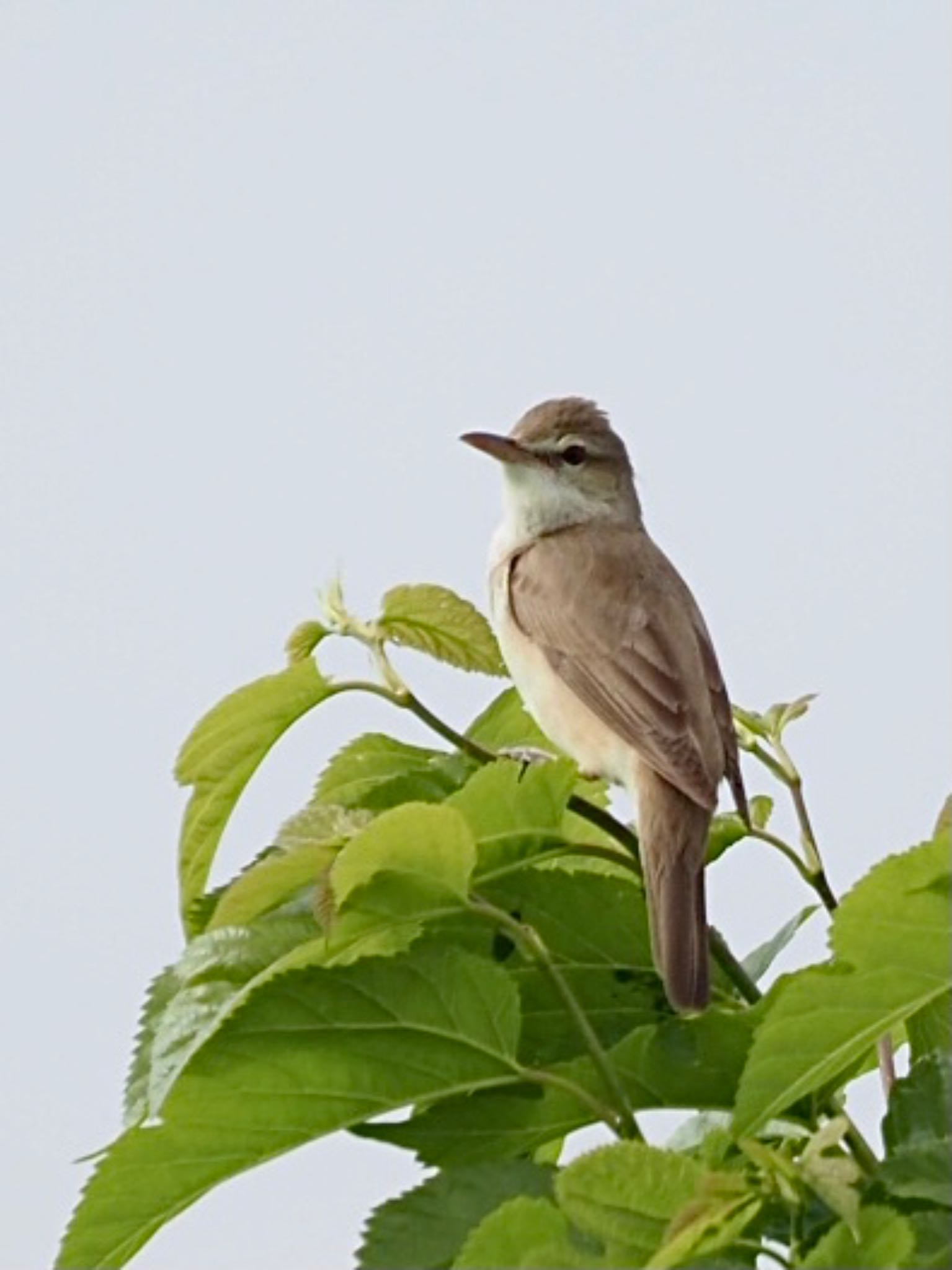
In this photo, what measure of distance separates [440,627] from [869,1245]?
47.0 inches

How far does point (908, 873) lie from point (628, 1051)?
0.40 metres

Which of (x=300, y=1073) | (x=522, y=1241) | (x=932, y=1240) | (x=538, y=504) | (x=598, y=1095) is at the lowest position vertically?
(x=932, y=1240)

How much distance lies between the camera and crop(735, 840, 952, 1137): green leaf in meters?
2.07

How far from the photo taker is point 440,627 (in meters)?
2.93

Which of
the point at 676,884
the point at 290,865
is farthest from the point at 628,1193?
the point at 676,884

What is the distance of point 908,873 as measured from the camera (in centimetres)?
208

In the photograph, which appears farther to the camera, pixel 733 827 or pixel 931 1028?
pixel 733 827

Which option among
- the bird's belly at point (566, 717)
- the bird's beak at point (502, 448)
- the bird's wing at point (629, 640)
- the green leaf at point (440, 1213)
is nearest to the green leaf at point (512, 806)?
the green leaf at point (440, 1213)

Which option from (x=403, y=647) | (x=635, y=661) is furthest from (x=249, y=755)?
(x=635, y=661)

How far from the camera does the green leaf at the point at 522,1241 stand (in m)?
1.98

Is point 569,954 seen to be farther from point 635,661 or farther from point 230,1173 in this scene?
point 635,661

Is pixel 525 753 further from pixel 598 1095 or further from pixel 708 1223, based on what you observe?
pixel 708 1223

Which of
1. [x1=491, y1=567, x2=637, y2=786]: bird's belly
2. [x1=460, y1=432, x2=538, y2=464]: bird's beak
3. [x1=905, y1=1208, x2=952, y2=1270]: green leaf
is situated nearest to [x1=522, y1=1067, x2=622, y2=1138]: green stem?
[x1=905, y1=1208, x2=952, y2=1270]: green leaf

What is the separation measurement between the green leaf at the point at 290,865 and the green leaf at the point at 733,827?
2.28 ft
